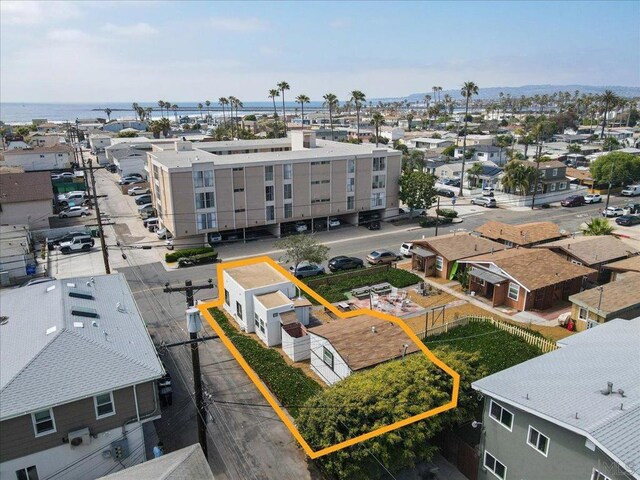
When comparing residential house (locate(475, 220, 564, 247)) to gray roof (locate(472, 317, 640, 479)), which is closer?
gray roof (locate(472, 317, 640, 479))

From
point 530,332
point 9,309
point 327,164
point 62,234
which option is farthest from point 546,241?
point 62,234

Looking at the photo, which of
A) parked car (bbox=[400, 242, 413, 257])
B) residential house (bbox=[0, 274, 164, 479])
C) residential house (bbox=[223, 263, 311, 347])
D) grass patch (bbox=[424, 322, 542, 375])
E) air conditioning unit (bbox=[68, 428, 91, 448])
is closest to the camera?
residential house (bbox=[0, 274, 164, 479])

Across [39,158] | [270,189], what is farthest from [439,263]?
Result: [39,158]

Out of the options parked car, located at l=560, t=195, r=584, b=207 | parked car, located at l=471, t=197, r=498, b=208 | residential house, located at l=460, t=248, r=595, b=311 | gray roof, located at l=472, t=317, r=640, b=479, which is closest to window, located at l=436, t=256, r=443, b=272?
residential house, located at l=460, t=248, r=595, b=311

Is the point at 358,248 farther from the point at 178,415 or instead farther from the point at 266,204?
the point at 178,415

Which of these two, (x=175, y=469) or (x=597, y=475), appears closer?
(x=597, y=475)

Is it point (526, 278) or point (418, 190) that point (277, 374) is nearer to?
point (526, 278)

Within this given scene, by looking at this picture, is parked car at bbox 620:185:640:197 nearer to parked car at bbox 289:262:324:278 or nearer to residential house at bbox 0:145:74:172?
parked car at bbox 289:262:324:278
